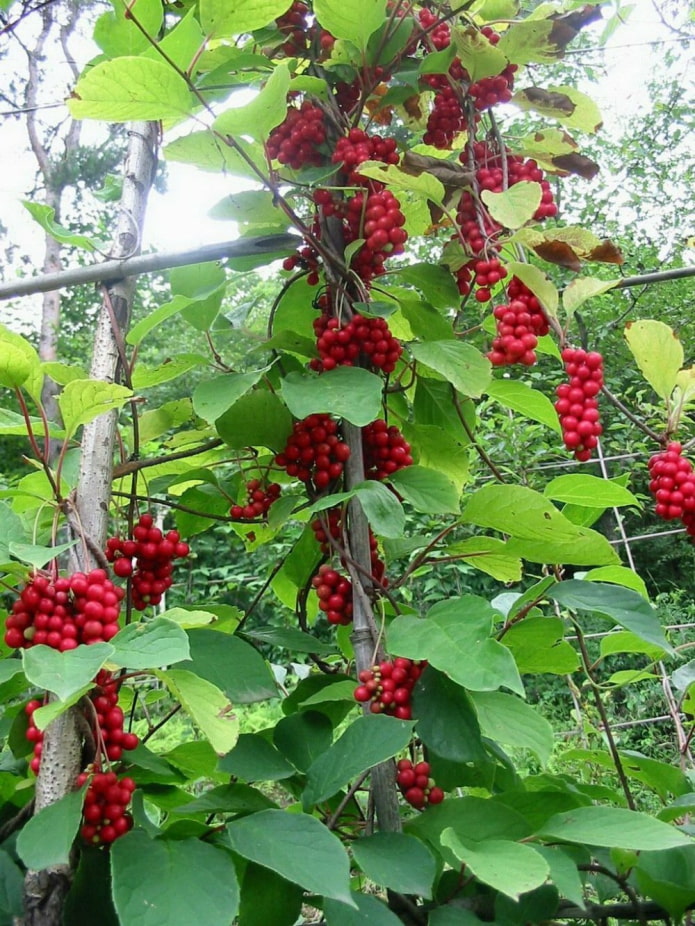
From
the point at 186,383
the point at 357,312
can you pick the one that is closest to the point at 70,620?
the point at 357,312

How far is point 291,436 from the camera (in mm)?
643

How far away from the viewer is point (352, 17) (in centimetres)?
60

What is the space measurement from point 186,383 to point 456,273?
5080 mm

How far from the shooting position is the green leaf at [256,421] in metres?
0.63

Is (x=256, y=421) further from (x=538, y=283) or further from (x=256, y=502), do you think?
(x=538, y=283)

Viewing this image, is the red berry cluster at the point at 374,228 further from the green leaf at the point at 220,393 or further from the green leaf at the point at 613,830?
the green leaf at the point at 613,830

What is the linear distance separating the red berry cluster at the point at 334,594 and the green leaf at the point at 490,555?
92 mm

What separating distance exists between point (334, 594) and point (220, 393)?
0.19 m

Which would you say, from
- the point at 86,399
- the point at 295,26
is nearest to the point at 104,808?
the point at 86,399

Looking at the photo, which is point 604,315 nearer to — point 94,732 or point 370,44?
point 370,44

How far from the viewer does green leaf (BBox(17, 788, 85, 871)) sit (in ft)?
1.28

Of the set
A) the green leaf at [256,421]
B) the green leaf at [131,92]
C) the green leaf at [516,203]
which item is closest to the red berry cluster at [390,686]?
the green leaf at [256,421]

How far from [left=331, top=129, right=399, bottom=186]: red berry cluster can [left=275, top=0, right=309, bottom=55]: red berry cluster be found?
15cm

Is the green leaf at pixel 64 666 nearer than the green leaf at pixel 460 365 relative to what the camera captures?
Yes
